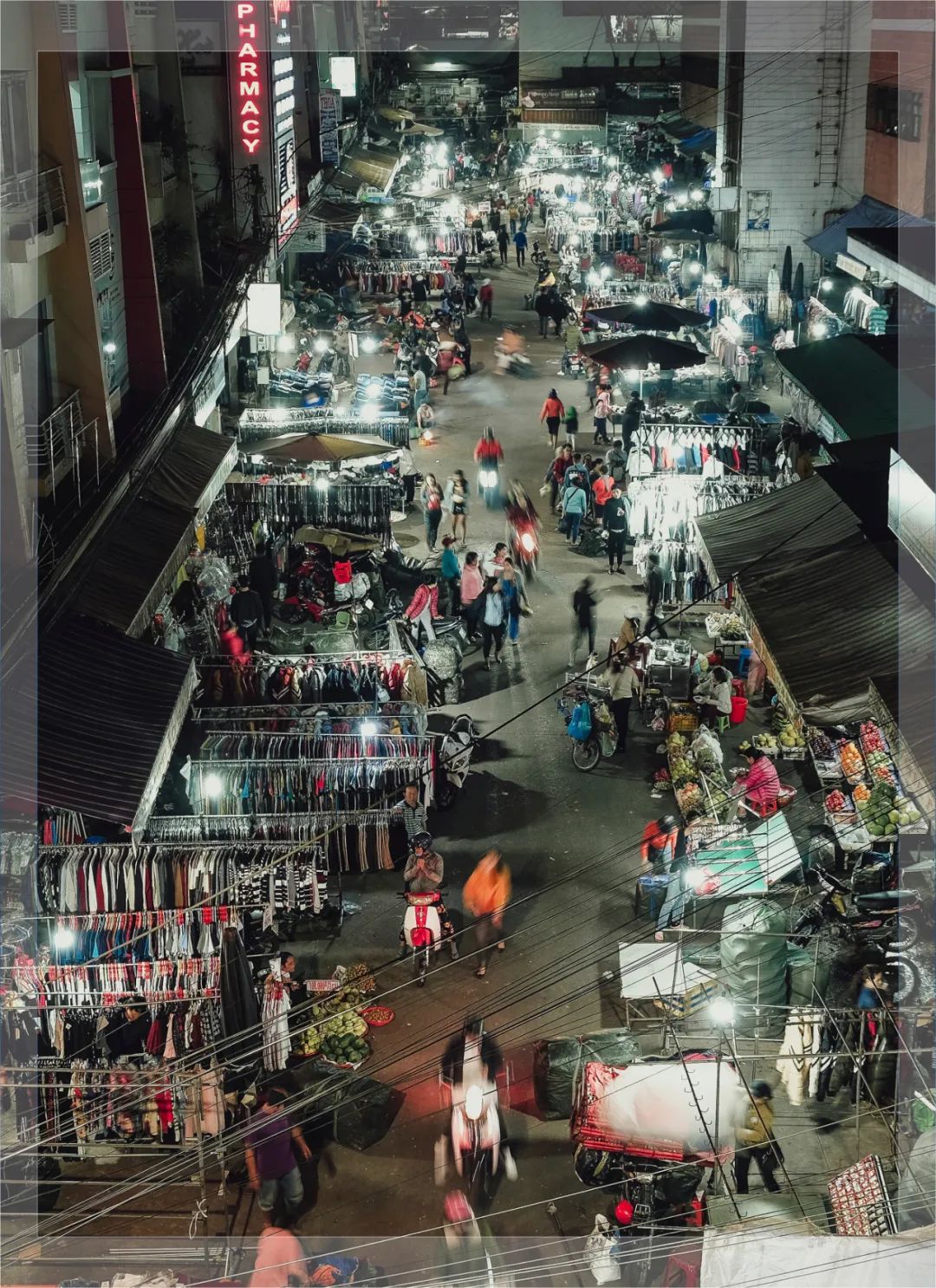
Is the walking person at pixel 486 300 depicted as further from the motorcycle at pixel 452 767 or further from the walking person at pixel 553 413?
the motorcycle at pixel 452 767

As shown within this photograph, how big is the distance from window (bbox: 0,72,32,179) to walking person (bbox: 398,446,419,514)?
10164 mm

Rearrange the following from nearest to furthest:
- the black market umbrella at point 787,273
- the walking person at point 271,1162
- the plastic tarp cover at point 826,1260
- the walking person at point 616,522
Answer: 1. the plastic tarp cover at point 826,1260
2. the walking person at point 271,1162
3. the walking person at point 616,522
4. the black market umbrella at point 787,273

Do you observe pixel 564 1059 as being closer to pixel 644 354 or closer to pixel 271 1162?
pixel 271 1162

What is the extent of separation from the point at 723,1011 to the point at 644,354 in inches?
719

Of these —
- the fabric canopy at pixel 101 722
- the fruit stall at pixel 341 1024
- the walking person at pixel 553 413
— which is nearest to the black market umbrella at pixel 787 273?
the walking person at pixel 553 413

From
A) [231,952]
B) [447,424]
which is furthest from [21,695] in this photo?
[447,424]

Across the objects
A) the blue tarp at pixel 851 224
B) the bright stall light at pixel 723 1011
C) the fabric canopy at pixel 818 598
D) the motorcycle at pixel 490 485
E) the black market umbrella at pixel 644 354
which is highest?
the blue tarp at pixel 851 224

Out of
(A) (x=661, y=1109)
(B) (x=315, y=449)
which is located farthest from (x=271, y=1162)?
(B) (x=315, y=449)

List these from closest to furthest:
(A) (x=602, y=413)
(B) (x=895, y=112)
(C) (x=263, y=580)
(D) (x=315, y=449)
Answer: (C) (x=263, y=580)
(D) (x=315, y=449)
(B) (x=895, y=112)
(A) (x=602, y=413)

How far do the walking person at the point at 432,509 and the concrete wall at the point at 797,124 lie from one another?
18487 mm

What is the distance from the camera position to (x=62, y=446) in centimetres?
1903

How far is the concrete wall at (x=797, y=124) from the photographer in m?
38.4

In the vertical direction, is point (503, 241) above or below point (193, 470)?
below

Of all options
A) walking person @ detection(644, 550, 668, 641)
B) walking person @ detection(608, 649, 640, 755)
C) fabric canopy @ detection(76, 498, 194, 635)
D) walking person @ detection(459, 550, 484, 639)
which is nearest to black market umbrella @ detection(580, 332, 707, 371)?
walking person @ detection(644, 550, 668, 641)
